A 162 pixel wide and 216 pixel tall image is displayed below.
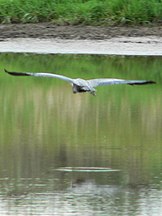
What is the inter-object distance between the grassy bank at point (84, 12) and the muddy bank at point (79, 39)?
15cm

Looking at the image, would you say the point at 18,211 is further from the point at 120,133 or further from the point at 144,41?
the point at 144,41

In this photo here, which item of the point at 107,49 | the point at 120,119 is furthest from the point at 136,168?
the point at 107,49

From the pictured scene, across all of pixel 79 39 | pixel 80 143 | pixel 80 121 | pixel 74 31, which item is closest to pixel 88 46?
pixel 79 39

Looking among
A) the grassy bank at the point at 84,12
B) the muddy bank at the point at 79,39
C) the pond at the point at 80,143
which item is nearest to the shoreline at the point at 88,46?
the muddy bank at the point at 79,39

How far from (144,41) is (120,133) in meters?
6.36

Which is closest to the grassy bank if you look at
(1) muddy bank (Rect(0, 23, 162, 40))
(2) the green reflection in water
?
(1) muddy bank (Rect(0, 23, 162, 40))

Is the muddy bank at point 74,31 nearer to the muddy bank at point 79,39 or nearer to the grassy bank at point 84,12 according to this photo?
the muddy bank at point 79,39

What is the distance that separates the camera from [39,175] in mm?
9602

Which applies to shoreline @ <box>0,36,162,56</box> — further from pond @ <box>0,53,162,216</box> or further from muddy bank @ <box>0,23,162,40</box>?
pond @ <box>0,53,162,216</box>

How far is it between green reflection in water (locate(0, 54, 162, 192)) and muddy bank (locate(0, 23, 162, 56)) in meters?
0.50

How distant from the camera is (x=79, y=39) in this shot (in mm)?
18047

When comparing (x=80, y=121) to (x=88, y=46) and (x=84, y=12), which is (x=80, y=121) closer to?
(x=88, y=46)

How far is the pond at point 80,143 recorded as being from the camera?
8805 mm

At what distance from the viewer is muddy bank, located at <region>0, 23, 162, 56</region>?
57.3 feet
